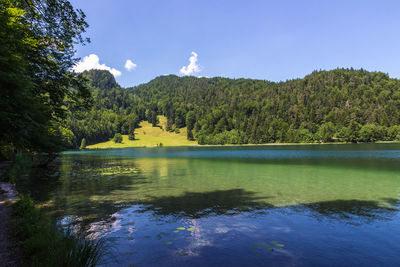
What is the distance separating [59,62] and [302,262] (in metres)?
23.9

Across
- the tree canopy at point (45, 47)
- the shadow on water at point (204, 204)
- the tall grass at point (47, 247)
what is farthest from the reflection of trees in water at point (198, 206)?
the tree canopy at point (45, 47)

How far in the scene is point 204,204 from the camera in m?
19.9

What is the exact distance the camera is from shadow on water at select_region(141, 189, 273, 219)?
1733cm

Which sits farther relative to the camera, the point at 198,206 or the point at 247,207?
the point at 198,206

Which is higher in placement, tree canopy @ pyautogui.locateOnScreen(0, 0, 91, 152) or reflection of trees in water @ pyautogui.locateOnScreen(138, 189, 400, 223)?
tree canopy @ pyautogui.locateOnScreen(0, 0, 91, 152)

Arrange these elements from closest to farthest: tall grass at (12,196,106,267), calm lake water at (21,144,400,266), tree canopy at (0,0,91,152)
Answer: tall grass at (12,196,106,267)
calm lake water at (21,144,400,266)
tree canopy at (0,0,91,152)

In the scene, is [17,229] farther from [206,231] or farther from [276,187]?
[276,187]

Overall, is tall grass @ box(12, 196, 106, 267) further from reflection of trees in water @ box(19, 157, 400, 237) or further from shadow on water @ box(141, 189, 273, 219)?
shadow on water @ box(141, 189, 273, 219)

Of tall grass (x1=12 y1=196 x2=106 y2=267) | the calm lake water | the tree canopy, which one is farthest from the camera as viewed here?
the tree canopy

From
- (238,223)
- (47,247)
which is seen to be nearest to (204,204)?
(238,223)

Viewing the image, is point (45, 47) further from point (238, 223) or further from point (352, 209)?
point (352, 209)

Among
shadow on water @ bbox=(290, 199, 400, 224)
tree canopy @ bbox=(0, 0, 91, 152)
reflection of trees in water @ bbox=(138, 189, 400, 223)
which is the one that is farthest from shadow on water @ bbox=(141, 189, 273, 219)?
tree canopy @ bbox=(0, 0, 91, 152)

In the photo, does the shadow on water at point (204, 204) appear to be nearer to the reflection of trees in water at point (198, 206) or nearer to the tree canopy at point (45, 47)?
the reflection of trees in water at point (198, 206)

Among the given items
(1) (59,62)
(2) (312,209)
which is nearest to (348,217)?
(2) (312,209)
